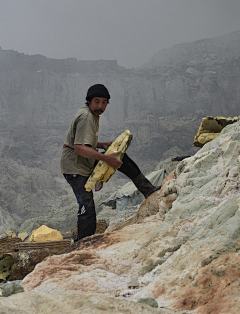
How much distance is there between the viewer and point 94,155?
2.56 m

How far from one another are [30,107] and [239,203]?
36.3 m

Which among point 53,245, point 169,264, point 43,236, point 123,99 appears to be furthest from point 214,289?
point 123,99

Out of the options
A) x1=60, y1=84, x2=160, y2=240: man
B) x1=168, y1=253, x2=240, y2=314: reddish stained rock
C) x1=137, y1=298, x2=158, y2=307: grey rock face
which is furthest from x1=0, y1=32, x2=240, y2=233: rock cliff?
x1=137, y1=298, x2=158, y2=307: grey rock face

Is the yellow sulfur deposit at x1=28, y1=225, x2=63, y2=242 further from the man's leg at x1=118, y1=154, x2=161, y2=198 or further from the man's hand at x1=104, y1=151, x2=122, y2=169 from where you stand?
the man's hand at x1=104, y1=151, x2=122, y2=169

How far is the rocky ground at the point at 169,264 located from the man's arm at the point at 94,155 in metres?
0.65

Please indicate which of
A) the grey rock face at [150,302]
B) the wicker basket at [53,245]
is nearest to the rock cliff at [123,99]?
the wicker basket at [53,245]

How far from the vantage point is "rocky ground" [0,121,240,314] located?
2.95 feet

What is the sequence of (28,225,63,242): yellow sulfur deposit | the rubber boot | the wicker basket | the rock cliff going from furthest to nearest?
1. the rock cliff
2. (28,225,63,242): yellow sulfur deposit
3. the wicker basket
4. the rubber boot

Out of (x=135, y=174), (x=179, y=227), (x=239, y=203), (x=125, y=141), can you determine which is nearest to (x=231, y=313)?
(x=239, y=203)

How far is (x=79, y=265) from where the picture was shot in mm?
1702

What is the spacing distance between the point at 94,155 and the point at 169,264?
1365mm

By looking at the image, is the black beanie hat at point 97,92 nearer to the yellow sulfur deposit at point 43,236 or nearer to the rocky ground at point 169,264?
the rocky ground at point 169,264

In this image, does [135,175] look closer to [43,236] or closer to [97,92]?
[97,92]

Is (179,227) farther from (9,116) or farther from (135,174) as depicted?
(9,116)
